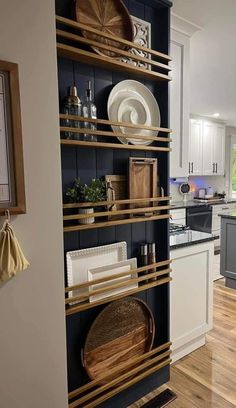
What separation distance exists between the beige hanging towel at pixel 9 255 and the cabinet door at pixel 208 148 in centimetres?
498

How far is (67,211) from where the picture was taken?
1314 millimetres

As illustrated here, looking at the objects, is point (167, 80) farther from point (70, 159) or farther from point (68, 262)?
point (68, 262)

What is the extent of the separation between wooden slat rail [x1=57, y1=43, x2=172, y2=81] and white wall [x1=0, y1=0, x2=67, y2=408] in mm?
181

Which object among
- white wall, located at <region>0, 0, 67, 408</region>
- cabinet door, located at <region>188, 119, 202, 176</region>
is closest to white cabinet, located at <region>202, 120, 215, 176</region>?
cabinet door, located at <region>188, 119, 202, 176</region>

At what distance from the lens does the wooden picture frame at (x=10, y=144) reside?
899mm

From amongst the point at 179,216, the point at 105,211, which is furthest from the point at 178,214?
the point at 105,211

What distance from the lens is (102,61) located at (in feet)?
4.33

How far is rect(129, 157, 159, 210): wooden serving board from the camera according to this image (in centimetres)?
151

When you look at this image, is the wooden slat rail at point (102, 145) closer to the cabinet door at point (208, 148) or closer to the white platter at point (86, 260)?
the white platter at point (86, 260)

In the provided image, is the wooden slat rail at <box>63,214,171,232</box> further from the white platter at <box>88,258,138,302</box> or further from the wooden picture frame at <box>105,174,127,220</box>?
the white platter at <box>88,258,138,302</box>

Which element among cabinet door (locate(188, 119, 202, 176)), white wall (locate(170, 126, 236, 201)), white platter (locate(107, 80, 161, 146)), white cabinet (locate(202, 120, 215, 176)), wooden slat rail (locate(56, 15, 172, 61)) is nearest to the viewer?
wooden slat rail (locate(56, 15, 172, 61))

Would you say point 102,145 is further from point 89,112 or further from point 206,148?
point 206,148

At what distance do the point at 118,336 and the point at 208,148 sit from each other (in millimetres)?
4686

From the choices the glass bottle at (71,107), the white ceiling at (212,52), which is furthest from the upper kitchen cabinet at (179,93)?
the glass bottle at (71,107)
